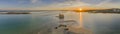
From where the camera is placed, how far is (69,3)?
566 centimetres

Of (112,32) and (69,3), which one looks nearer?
(112,32)

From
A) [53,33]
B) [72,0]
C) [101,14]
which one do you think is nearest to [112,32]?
[72,0]

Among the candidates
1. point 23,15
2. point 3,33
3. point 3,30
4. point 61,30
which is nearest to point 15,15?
point 23,15

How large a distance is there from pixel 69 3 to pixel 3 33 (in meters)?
2.06

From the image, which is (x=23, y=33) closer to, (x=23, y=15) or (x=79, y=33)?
(x=79, y=33)

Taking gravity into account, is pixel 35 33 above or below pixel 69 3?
below

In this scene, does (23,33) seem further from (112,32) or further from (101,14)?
(101,14)

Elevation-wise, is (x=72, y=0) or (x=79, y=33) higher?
(x=72, y=0)

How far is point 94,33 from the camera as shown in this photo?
4.78 metres

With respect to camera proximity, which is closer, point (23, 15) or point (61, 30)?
point (61, 30)

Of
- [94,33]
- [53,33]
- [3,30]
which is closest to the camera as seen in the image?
[53,33]

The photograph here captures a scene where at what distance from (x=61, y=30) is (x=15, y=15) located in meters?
5.07

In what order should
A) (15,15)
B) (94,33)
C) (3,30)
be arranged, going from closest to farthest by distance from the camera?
1. (94,33)
2. (3,30)
3. (15,15)

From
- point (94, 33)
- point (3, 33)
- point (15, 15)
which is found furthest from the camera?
point (15, 15)
